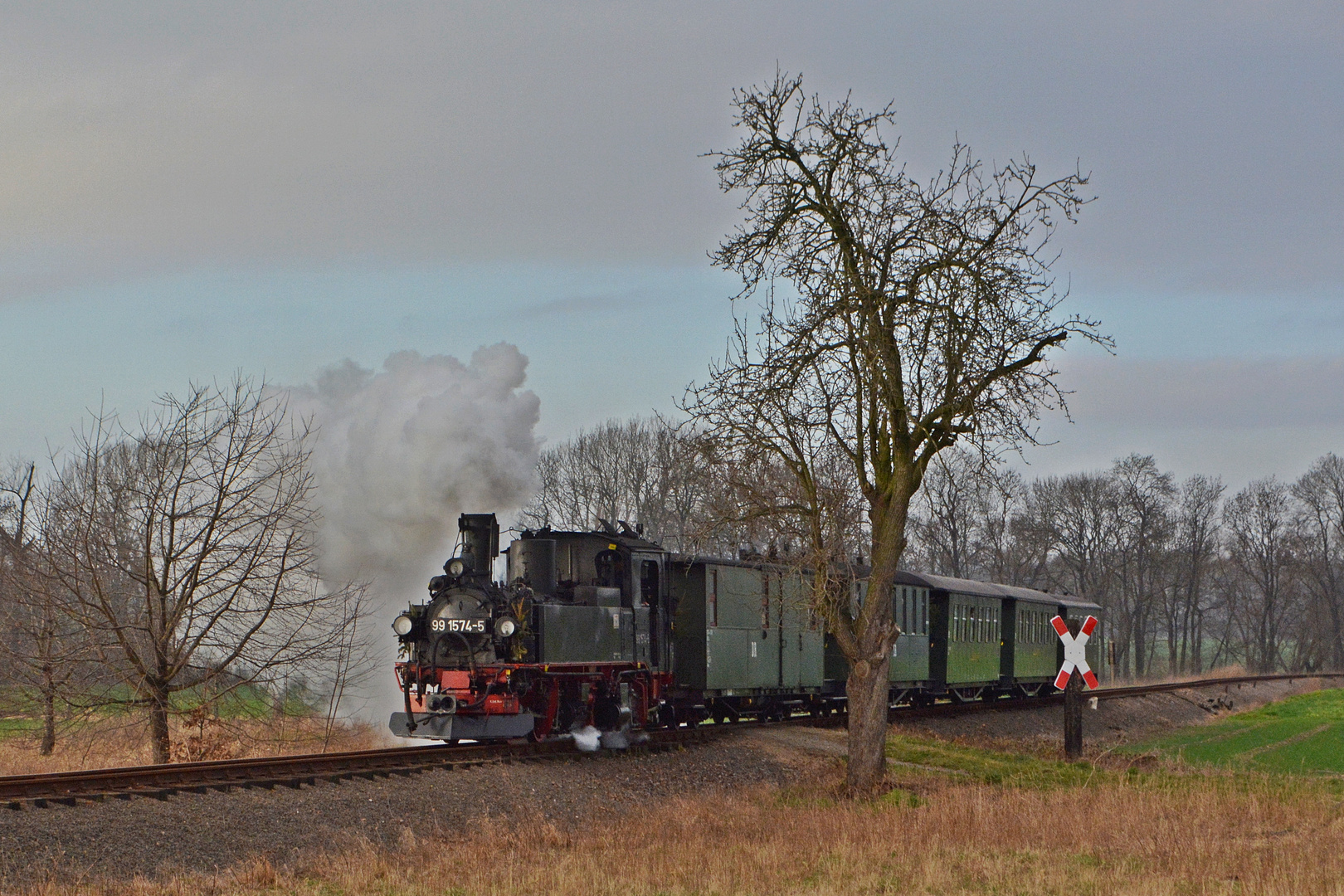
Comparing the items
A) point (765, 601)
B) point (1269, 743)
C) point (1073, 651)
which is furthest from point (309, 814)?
point (1269, 743)

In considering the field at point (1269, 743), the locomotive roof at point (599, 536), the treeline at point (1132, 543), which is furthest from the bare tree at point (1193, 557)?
the locomotive roof at point (599, 536)

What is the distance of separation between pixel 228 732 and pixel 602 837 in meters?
10.1

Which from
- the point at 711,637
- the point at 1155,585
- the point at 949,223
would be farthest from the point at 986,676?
the point at 1155,585

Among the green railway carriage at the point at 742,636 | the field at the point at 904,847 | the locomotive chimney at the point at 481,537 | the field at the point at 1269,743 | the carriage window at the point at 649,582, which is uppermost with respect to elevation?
the locomotive chimney at the point at 481,537

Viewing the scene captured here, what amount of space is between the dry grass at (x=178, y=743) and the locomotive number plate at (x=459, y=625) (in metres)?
4.70

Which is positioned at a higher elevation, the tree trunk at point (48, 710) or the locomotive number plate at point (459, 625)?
the locomotive number plate at point (459, 625)

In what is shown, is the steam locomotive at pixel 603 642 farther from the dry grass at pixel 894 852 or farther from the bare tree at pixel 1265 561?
the bare tree at pixel 1265 561

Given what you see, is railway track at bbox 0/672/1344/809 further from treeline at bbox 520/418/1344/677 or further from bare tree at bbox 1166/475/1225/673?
bare tree at bbox 1166/475/1225/673

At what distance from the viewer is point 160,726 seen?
1848cm

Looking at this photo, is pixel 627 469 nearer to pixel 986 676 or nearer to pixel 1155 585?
pixel 986 676

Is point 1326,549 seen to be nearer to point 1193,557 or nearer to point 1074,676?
point 1193,557

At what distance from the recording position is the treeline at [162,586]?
59.5ft

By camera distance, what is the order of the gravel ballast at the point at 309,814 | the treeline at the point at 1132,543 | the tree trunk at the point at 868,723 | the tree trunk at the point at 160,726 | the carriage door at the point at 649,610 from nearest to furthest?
the gravel ballast at the point at 309,814
the tree trunk at the point at 868,723
the tree trunk at the point at 160,726
the carriage door at the point at 649,610
the treeline at the point at 1132,543

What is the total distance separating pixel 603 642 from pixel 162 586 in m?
6.66
